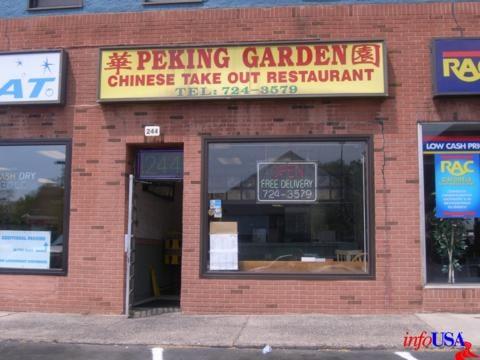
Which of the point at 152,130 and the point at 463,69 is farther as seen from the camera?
the point at 152,130

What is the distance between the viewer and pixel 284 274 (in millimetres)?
9977

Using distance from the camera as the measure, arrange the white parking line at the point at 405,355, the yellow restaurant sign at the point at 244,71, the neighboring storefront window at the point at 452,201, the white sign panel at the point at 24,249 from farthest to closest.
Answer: the white sign panel at the point at 24,249, the yellow restaurant sign at the point at 244,71, the neighboring storefront window at the point at 452,201, the white parking line at the point at 405,355

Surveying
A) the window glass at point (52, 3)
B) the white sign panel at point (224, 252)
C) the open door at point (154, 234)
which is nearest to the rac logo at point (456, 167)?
the white sign panel at point (224, 252)

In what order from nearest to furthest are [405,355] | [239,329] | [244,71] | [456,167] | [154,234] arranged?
[405,355] → [239,329] → [456,167] → [244,71] → [154,234]

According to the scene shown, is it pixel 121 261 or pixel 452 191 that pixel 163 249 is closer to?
pixel 121 261

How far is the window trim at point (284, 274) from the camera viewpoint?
9867 mm

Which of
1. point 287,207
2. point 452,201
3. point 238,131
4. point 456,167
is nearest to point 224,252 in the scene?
point 287,207

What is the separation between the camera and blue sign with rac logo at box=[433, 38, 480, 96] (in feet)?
32.4

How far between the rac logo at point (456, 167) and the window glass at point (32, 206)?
22.4 feet

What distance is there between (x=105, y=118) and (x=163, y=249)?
3570 mm

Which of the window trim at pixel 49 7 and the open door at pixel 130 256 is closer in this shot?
the open door at pixel 130 256

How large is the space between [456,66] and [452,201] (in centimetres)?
234

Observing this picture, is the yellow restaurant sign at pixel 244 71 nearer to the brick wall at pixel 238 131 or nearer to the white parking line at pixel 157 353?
the brick wall at pixel 238 131

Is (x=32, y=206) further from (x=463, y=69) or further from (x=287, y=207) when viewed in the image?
(x=463, y=69)
